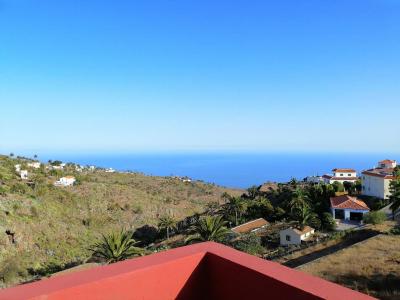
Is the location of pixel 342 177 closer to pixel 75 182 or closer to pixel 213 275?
pixel 75 182

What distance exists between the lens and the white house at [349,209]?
3819 centimetres

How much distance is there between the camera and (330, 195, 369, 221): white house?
38188 mm

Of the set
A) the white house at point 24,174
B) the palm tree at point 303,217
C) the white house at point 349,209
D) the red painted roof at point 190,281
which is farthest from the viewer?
the white house at point 24,174

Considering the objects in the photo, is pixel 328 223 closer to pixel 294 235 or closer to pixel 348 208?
pixel 348 208

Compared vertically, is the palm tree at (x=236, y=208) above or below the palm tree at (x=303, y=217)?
below

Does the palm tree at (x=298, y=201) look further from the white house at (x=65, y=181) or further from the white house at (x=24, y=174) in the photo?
the white house at (x=24, y=174)

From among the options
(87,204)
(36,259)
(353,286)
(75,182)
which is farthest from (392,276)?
(75,182)

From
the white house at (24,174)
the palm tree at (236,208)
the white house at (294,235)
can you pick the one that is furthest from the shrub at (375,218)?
the white house at (24,174)

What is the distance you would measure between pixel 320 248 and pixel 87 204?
36104 mm

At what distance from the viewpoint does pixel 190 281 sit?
12.8ft

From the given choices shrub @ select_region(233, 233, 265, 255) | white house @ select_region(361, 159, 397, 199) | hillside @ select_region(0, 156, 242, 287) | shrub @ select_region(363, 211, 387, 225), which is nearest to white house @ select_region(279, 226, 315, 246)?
shrub @ select_region(233, 233, 265, 255)

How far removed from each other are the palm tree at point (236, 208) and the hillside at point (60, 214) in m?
11.7

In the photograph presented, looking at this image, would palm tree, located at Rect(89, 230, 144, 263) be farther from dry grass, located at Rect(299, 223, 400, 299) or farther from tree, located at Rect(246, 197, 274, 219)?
tree, located at Rect(246, 197, 274, 219)

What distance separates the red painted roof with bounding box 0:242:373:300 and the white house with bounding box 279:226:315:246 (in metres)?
29.2
